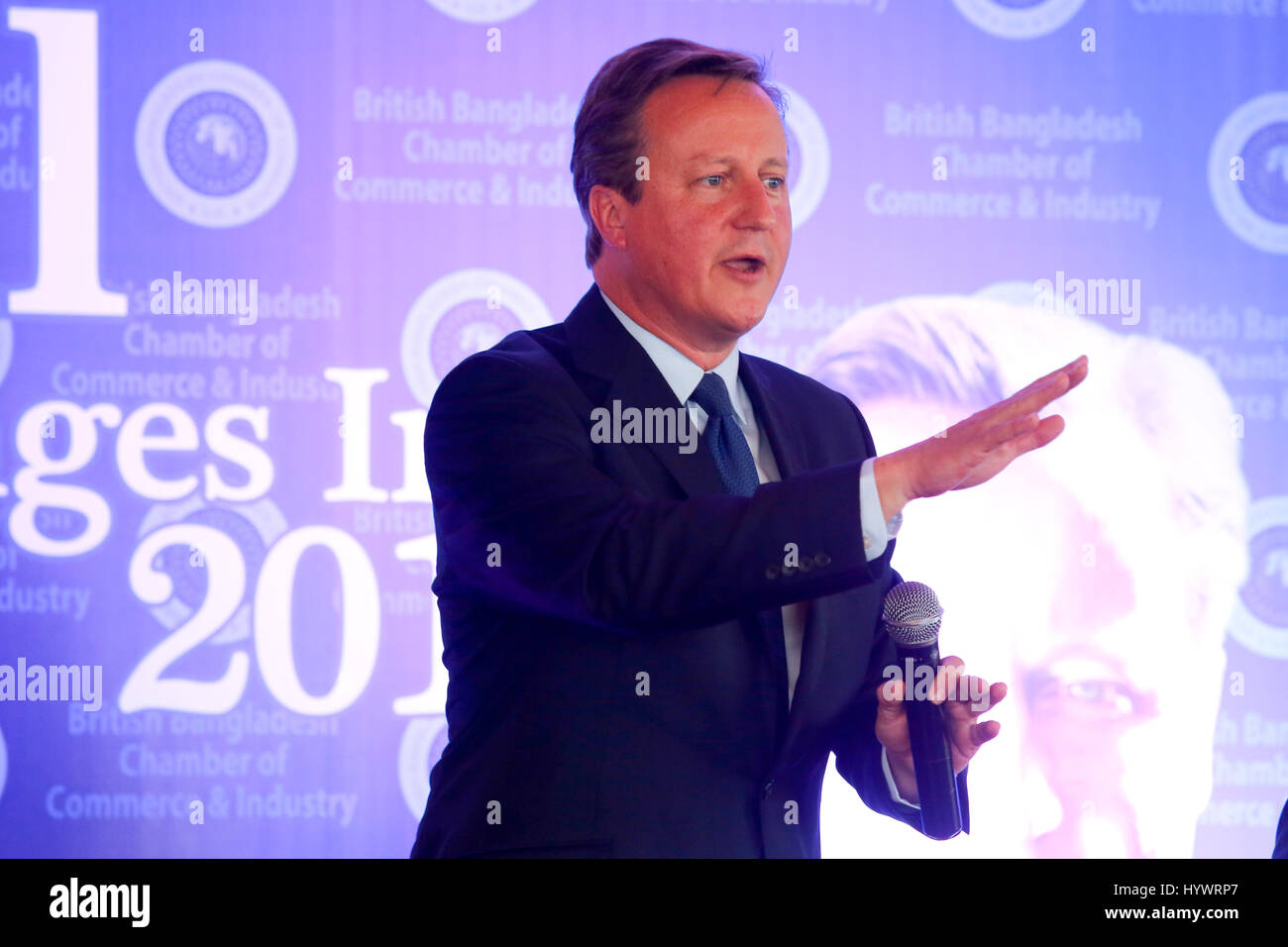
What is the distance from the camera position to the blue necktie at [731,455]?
1780mm

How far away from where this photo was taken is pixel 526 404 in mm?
1758

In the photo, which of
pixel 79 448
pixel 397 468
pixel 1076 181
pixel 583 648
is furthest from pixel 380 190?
pixel 583 648

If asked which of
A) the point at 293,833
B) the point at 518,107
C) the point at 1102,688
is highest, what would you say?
the point at 518,107

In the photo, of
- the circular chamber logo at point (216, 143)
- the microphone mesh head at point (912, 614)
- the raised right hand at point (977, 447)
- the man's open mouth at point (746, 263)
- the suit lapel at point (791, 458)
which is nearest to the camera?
the raised right hand at point (977, 447)

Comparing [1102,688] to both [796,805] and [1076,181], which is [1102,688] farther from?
[796,805]

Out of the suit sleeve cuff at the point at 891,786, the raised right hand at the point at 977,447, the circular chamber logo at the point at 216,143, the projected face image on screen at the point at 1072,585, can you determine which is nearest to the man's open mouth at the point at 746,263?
the raised right hand at the point at 977,447

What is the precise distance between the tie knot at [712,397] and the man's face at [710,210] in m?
0.08

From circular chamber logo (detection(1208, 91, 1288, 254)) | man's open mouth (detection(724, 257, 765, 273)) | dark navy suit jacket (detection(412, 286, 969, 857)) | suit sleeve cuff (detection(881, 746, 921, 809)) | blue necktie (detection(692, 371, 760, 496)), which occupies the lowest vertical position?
suit sleeve cuff (detection(881, 746, 921, 809))

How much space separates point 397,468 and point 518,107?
119cm

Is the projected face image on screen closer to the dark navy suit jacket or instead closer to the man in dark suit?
the man in dark suit

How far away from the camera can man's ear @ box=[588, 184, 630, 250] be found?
2.06 meters

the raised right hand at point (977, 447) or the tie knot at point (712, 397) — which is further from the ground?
the tie knot at point (712, 397)

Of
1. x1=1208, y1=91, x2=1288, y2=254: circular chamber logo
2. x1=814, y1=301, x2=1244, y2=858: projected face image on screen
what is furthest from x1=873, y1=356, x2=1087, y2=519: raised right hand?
x1=1208, y1=91, x2=1288, y2=254: circular chamber logo

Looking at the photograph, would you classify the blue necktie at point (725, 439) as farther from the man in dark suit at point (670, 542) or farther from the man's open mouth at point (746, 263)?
the man's open mouth at point (746, 263)
